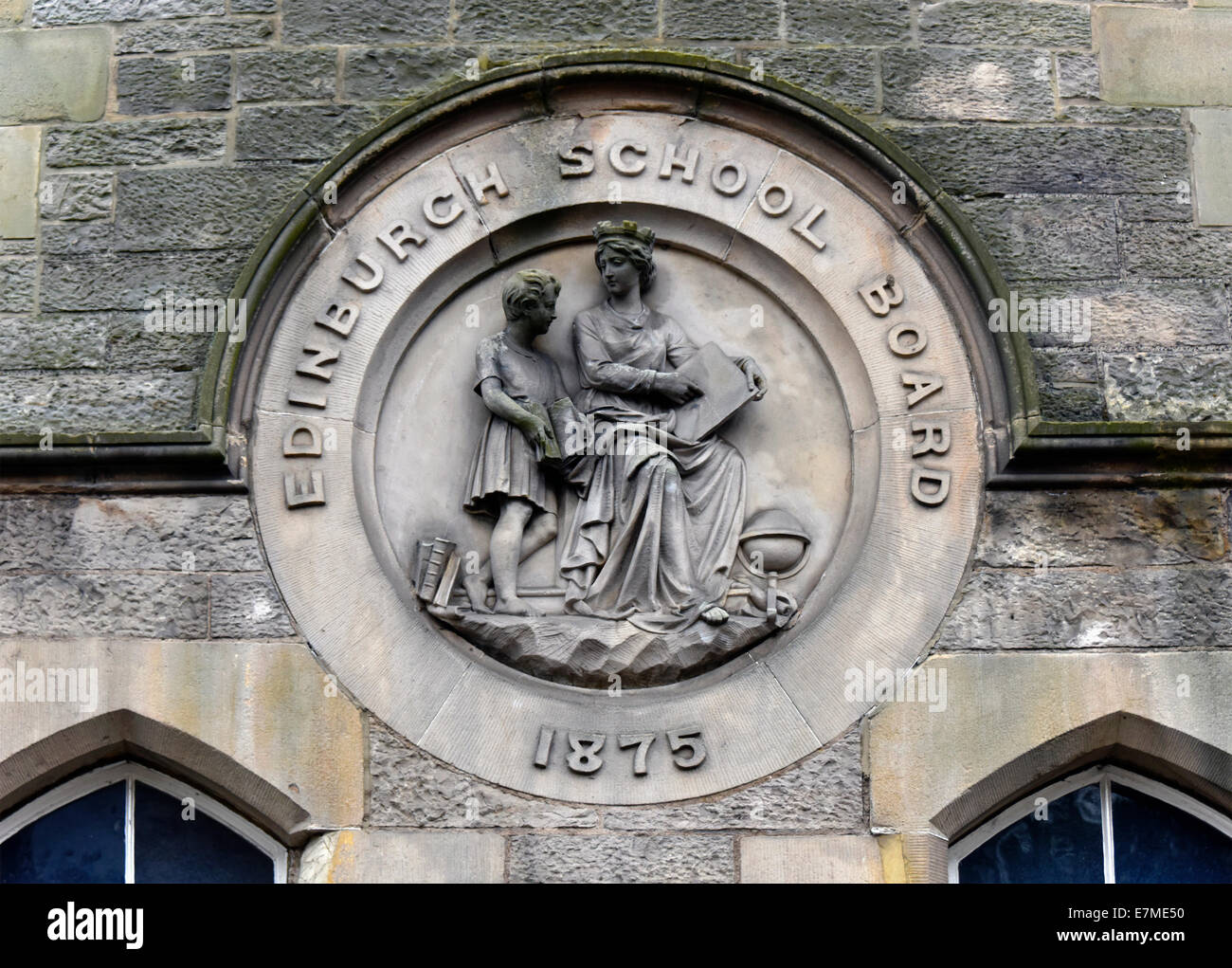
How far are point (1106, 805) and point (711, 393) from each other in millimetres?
2547

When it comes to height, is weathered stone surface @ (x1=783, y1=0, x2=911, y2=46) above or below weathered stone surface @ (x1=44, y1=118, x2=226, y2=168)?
above

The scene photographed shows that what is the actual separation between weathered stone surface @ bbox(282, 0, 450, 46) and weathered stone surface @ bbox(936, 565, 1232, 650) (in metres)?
3.63

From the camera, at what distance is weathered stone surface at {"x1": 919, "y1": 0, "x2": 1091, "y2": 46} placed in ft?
33.4

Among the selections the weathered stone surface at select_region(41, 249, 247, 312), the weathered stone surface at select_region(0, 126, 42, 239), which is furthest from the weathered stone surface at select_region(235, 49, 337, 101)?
the weathered stone surface at select_region(0, 126, 42, 239)

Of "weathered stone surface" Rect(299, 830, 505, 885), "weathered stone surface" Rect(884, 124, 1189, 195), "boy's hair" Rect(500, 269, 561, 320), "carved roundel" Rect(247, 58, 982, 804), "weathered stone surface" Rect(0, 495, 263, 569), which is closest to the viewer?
"weathered stone surface" Rect(299, 830, 505, 885)

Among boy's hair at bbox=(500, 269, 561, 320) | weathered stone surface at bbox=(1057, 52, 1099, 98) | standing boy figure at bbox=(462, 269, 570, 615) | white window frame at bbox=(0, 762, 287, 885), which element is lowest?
white window frame at bbox=(0, 762, 287, 885)

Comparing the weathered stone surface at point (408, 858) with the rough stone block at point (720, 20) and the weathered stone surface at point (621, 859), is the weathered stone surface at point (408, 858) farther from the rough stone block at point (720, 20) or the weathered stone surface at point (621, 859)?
the rough stone block at point (720, 20)

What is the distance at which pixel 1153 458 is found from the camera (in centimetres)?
947

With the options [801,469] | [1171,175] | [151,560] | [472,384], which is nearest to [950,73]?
[1171,175]

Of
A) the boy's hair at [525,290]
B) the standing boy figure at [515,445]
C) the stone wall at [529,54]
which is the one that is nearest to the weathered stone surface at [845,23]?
the stone wall at [529,54]

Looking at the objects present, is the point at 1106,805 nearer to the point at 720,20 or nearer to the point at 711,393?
the point at 711,393

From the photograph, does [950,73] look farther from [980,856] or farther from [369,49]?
[980,856]

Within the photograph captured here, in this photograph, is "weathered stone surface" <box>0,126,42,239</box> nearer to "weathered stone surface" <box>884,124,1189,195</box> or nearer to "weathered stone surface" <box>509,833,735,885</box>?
"weathered stone surface" <box>509,833,735,885</box>

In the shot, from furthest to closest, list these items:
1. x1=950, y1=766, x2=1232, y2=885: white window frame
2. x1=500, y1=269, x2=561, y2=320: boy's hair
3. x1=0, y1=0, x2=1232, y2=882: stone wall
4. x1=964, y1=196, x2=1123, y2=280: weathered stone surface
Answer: x1=964, y1=196, x2=1123, y2=280: weathered stone surface, x1=500, y1=269, x2=561, y2=320: boy's hair, x1=950, y1=766, x2=1232, y2=885: white window frame, x1=0, y1=0, x2=1232, y2=882: stone wall
